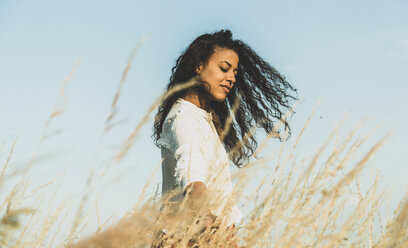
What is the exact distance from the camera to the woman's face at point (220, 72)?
2.43 metres

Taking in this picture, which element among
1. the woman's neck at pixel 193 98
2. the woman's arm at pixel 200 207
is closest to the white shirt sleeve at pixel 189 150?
the woman's arm at pixel 200 207

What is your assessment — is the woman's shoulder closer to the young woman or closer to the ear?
the young woman

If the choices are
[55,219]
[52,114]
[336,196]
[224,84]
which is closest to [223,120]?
[224,84]

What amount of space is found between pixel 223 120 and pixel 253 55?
29.0 inches

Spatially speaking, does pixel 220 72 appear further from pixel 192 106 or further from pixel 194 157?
pixel 194 157

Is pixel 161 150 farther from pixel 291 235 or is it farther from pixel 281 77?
pixel 281 77

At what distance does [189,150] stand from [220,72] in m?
0.91

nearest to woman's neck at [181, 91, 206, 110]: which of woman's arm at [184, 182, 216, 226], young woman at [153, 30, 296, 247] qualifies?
young woman at [153, 30, 296, 247]

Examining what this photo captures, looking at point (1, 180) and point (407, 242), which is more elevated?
point (407, 242)

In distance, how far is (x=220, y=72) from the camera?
8.32 ft

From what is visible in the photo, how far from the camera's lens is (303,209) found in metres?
1.40

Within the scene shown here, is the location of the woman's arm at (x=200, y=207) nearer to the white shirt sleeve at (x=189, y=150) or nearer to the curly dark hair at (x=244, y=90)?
the white shirt sleeve at (x=189, y=150)

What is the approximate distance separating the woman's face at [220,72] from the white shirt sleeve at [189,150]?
0.42 m

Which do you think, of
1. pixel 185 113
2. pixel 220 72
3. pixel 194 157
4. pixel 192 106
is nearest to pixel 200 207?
pixel 194 157
